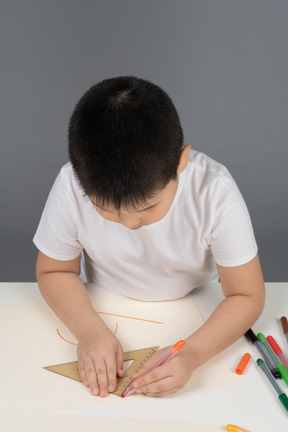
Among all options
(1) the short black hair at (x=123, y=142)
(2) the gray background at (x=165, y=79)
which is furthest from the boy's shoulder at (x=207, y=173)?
(2) the gray background at (x=165, y=79)

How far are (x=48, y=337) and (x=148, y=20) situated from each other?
64.7 inches

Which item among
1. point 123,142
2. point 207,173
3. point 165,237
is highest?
point 123,142

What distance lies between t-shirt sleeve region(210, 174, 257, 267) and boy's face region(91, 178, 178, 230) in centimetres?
13

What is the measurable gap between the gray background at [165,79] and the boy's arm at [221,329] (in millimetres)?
1322

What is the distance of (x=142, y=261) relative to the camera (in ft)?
4.56

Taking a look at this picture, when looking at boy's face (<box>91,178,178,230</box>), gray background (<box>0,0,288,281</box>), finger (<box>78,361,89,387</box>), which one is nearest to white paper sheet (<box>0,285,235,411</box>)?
finger (<box>78,361,89,387</box>)

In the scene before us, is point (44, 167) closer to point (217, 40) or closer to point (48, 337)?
point (217, 40)

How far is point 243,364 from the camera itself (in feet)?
3.72

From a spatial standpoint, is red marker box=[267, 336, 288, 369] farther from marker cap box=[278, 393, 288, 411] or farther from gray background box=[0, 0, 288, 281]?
gray background box=[0, 0, 288, 281]

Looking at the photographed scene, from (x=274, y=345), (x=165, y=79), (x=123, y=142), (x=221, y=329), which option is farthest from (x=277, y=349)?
(x=165, y=79)

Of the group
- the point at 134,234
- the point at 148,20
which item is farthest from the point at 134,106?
the point at 148,20

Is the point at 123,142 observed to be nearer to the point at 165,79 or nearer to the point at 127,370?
the point at 127,370

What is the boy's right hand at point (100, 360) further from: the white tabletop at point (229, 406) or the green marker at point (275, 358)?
the green marker at point (275, 358)

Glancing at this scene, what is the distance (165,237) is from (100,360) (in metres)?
0.34
